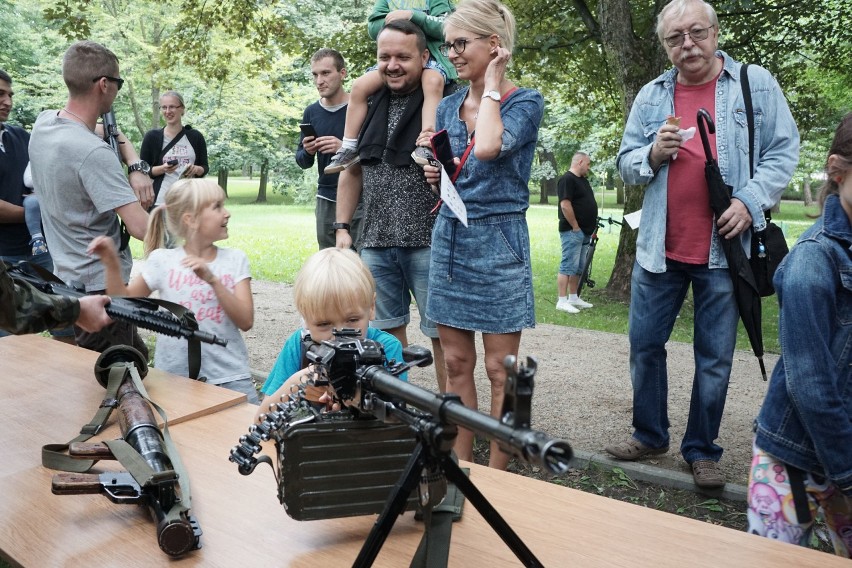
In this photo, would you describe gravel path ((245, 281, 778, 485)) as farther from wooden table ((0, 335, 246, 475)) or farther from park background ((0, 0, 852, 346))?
wooden table ((0, 335, 246, 475))

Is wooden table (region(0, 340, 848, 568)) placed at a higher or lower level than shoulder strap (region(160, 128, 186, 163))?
lower

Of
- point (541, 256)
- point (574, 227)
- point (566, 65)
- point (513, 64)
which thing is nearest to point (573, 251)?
point (574, 227)

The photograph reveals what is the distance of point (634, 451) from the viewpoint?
443 centimetres

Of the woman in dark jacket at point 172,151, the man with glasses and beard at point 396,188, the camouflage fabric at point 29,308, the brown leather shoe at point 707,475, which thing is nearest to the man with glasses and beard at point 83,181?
the man with glasses and beard at point 396,188

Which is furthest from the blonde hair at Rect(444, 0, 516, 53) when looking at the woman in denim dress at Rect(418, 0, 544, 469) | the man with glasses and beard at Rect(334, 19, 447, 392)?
the man with glasses and beard at Rect(334, 19, 447, 392)

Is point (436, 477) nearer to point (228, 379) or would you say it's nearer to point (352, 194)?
point (228, 379)

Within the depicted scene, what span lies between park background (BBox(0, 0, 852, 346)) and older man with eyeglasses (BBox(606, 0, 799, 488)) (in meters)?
1.24

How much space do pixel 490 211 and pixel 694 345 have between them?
138cm

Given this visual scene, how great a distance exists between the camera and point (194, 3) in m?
10.9

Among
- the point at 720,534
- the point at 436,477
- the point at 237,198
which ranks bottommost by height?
the point at 237,198

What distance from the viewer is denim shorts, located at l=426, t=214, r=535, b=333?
3.48 meters

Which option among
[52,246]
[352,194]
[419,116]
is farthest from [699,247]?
[52,246]

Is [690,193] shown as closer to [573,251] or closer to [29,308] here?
[29,308]

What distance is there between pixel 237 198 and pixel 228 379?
40602 mm
